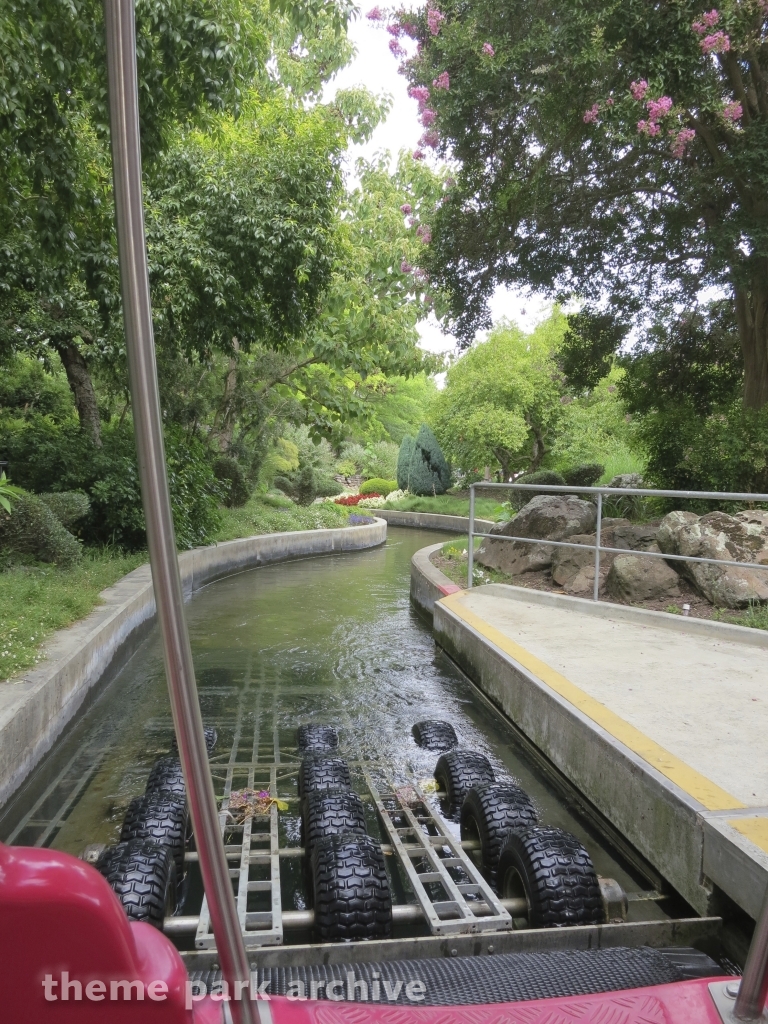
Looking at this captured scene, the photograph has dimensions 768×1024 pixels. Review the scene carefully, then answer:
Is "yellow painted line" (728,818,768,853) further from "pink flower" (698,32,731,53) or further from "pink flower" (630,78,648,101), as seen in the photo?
"pink flower" (698,32,731,53)

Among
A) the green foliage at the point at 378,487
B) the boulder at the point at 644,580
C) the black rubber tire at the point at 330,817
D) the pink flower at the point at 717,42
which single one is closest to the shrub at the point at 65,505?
the boulder at the point at 644,580

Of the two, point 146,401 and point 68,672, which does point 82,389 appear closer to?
point 68,672

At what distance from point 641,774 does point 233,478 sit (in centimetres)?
1386

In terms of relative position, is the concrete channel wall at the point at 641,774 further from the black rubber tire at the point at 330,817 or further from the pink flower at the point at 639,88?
the pink flower at the point at 639,88

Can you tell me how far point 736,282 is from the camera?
7.65 meters

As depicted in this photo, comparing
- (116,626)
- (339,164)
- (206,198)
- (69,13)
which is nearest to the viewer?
(69,13)

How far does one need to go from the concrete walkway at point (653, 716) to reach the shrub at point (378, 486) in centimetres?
2394

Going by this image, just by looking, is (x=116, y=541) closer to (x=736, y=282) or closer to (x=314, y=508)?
(x=736, y=282)

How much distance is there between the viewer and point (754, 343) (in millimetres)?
9070

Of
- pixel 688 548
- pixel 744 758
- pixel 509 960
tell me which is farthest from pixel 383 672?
pixel 509 960

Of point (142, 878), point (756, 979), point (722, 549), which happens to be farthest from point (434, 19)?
point (756, 979)

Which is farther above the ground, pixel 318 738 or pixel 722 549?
pixel 722 549

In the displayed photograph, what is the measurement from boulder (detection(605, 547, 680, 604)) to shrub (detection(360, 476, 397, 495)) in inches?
931

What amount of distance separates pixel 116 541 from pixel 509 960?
8828 mm
